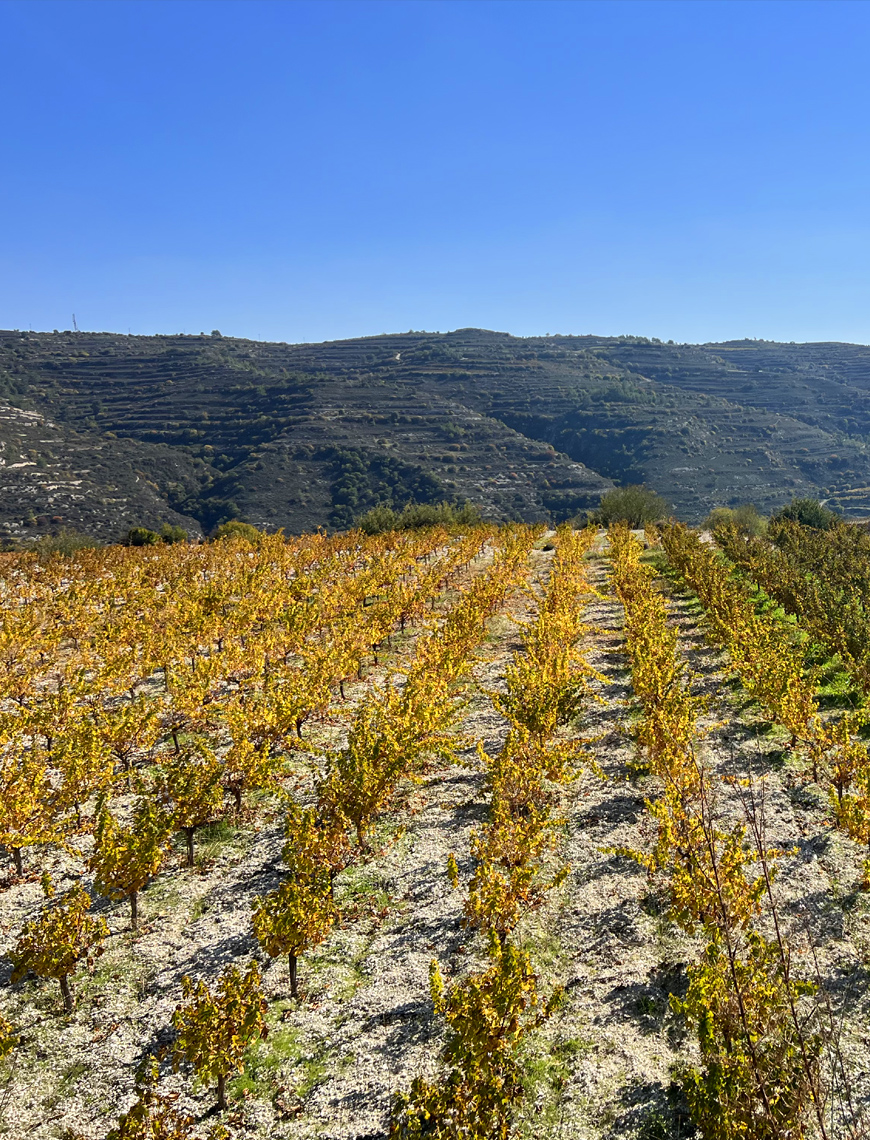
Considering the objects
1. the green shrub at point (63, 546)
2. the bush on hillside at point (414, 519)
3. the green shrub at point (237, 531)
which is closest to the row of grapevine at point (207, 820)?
the green shrub at point (63, 546)

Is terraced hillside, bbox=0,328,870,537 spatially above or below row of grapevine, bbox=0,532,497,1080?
above

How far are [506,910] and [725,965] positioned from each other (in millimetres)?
1842

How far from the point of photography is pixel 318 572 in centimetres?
2162

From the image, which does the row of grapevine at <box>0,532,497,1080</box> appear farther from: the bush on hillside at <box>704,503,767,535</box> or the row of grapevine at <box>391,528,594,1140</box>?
the bush on hillside at <box>704,503,767,535</box>

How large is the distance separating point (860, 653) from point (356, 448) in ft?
227

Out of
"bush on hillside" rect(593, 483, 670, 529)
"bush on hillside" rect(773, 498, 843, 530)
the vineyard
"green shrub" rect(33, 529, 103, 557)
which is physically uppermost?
"bush on hillside" rect(593, 483, 670, 529)

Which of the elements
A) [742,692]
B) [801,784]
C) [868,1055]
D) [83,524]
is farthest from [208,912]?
[83,524]

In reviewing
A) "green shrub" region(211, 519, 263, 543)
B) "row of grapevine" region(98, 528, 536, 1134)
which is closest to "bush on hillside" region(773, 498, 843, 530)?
"green shrub" region(211, 519, 263, 543)

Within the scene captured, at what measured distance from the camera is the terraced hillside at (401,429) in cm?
6619

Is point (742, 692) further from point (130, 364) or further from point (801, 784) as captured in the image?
point (130, 364)

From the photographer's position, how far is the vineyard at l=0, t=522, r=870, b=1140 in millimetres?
4328

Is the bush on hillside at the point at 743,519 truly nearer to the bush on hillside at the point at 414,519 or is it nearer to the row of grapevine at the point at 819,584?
the row of grapevine at the point at 819,584

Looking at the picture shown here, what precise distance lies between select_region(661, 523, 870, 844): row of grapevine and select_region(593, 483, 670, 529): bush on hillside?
2930 centimetres

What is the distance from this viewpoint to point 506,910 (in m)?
5.77
